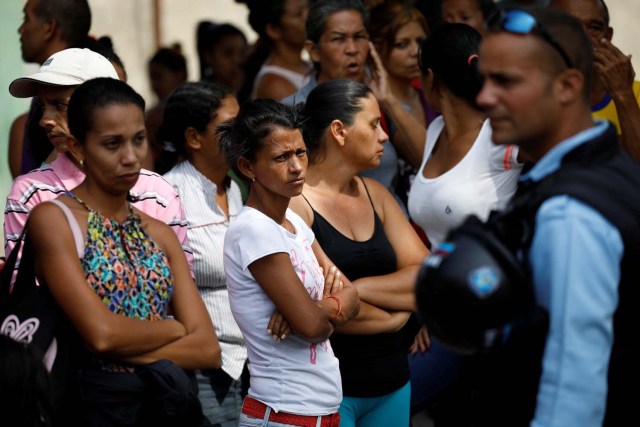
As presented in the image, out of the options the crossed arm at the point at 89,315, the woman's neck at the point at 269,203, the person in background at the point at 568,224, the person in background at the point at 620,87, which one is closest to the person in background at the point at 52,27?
the woman's neck at the point at 269,203

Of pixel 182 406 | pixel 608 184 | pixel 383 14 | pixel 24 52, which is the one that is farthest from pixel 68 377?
pixel 383 14

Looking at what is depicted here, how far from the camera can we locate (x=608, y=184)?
2621mm

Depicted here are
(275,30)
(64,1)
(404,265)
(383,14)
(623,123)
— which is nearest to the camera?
(404,265)

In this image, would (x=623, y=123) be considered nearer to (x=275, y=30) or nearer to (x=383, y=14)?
(x=383, y=14)

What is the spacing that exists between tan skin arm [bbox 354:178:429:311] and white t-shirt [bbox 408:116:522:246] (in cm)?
18

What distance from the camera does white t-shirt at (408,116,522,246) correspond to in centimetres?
445

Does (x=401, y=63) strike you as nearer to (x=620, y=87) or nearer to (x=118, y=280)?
(x=620, y=87)

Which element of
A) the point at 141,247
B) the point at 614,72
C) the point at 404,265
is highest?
the point at 614,72

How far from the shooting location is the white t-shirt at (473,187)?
14.6 ft

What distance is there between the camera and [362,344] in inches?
167

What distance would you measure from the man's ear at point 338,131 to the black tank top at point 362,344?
1.18 ft

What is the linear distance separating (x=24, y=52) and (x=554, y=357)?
3.69m

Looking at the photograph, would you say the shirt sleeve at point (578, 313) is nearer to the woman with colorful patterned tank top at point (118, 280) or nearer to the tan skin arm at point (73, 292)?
the woman with colorful patterned tank top at point (118, 280)

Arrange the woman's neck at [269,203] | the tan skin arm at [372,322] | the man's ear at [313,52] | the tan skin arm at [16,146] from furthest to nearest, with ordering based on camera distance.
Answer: the man's ear at [313,52]
the tan skin arm at [16,146]
the tan skin arm at [372,322]
the woman's neck at [269,203]
